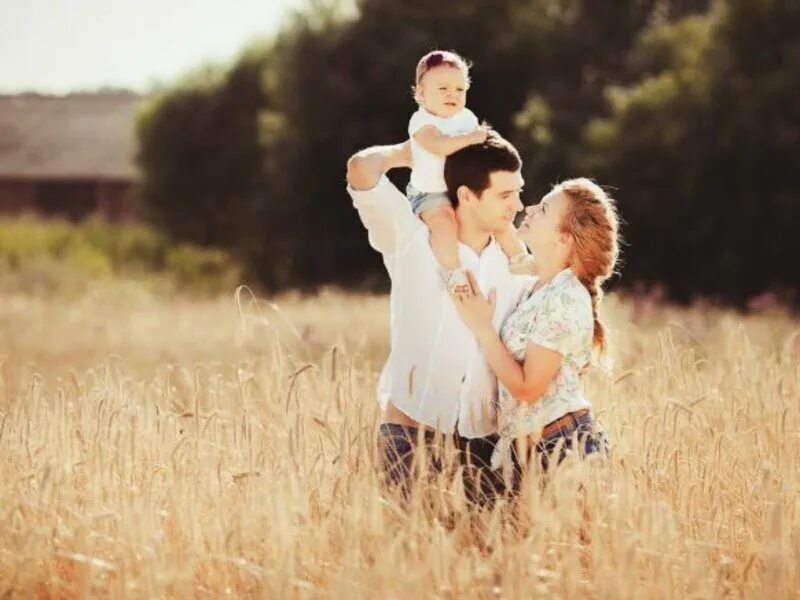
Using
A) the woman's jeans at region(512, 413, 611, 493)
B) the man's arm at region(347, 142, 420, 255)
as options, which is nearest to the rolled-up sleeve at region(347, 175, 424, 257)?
the man's arm at region(347, 142, 420, 255)

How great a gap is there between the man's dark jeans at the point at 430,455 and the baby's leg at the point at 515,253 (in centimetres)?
66

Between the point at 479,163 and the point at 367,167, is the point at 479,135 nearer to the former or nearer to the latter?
the point at 479,163

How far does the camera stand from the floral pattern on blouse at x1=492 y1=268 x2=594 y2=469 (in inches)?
184

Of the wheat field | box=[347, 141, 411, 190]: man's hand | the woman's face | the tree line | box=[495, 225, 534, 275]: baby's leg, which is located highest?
the tree line

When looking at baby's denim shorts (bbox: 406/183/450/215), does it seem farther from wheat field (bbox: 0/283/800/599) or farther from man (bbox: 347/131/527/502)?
wheat field (bbox: 0/283/800/599)

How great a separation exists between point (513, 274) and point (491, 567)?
1.35 metres

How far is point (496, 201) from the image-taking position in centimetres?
475

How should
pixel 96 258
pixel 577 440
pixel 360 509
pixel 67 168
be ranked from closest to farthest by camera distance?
pixel 360 509
pixel 577 440
pixel 96 258
pixel 67 168

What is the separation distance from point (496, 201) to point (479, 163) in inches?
6.0

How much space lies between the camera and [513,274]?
5027 millimetres

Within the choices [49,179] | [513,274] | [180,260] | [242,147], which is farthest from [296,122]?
[49,179]

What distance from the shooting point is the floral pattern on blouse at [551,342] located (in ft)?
15.3

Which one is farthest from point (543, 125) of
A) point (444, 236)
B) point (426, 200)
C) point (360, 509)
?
point (360, 509)

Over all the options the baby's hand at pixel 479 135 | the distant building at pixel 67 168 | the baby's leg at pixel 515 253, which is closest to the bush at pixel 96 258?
the distant building at pixel 67 168
